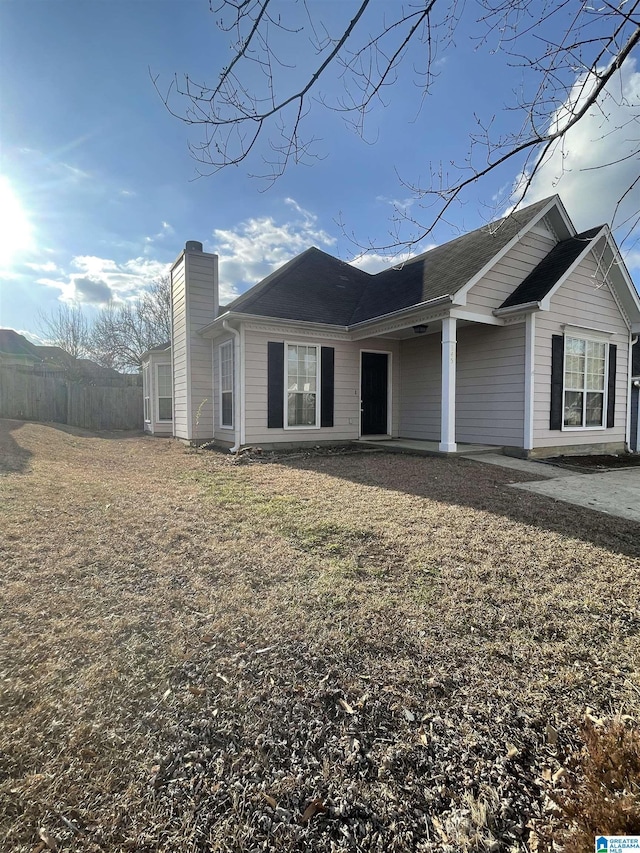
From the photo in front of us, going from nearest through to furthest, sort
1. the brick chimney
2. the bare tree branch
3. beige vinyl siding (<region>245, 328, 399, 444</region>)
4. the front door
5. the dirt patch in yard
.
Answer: the bare tree branch → the dirt patch in yard → beige vinyl siding (<region>245, 328, 399, 444</region>) → the brick chimney → the front door

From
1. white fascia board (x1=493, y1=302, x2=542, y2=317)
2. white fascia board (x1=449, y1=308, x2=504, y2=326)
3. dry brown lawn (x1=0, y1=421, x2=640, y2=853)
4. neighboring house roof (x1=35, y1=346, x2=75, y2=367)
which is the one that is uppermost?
neighboring house roof (x1=35, y1=346, x2=75, y2=367)

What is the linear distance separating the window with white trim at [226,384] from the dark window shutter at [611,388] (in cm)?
917

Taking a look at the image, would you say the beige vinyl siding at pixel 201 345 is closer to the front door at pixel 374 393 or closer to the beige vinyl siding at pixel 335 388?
the beige vinyl siding at pixel 335 388

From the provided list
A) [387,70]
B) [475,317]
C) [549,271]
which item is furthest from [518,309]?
[387,70]

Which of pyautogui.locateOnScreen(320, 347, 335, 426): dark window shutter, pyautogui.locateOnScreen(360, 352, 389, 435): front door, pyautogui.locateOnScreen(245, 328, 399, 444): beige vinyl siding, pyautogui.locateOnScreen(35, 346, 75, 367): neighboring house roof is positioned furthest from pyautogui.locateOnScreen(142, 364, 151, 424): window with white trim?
pyautogui.locateOnScreen(35, 346, 75, 367): neighboring house roof

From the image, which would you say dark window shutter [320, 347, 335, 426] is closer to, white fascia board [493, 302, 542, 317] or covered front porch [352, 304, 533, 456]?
covered front porch [352, 304, 533, 456]

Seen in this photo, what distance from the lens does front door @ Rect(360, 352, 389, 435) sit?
429 inches

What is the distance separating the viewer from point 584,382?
957 cm

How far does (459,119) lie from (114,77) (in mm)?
3270

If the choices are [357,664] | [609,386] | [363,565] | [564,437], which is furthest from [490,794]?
[609,386]

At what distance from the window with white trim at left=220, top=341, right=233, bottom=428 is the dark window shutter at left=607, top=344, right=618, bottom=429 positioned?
361 inches

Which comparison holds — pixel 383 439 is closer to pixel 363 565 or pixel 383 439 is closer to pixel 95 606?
pixel 363 565

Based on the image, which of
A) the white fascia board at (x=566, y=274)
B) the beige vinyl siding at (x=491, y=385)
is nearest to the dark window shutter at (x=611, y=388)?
the white fascia board at (x=566, y=274)

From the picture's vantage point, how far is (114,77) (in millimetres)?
3918
